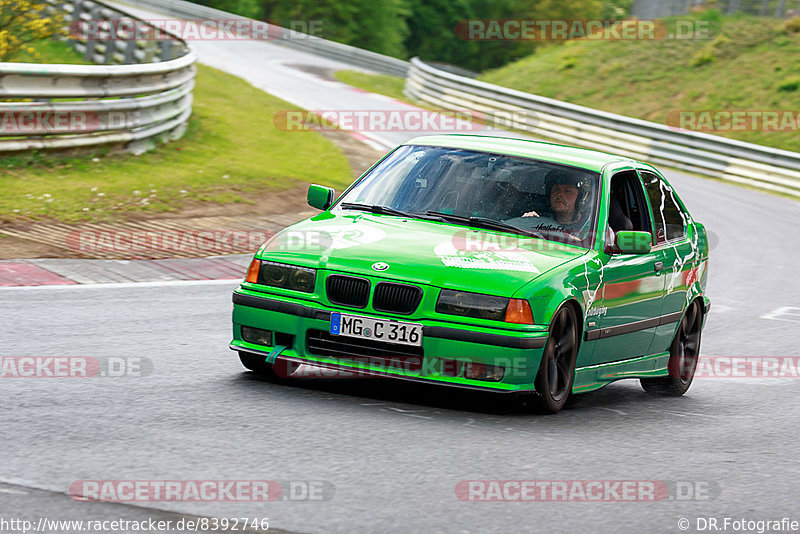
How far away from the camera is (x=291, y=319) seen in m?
6.79

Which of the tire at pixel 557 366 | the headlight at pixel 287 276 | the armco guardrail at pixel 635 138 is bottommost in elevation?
the armco guardrail at pixel 635 138

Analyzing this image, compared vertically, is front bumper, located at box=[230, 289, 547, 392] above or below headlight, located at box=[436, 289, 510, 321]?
below

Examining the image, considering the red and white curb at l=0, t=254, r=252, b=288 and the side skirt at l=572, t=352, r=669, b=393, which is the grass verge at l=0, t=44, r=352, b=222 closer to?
the red and white curb at l=0, t=254, r=252, b=288

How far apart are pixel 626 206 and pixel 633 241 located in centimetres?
76

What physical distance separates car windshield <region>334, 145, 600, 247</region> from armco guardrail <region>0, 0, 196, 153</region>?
24.9ft

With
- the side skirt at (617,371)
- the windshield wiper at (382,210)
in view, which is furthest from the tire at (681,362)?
the windshield wiper at (382,210)

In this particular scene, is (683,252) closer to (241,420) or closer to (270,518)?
(241,420)

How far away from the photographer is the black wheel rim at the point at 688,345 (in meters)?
8.91

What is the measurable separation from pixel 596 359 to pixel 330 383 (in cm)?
164

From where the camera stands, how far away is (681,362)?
891cm

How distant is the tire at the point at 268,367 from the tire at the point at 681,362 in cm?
297

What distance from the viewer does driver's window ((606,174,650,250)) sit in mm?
7895

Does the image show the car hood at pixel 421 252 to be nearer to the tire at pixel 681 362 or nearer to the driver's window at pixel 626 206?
the driver's window at pixel 626 206

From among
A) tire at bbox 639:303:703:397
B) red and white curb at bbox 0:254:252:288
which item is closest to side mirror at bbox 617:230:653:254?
tire at bbox 639:303:703:397
